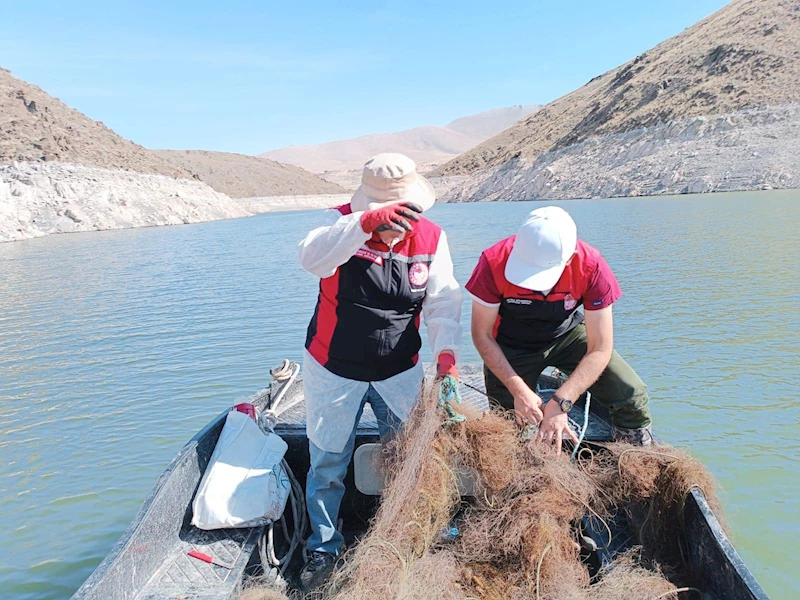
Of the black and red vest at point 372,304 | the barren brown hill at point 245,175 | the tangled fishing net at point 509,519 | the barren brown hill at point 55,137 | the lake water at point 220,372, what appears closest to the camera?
the tangled fishing net at point 509,519

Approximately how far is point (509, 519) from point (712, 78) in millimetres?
63655

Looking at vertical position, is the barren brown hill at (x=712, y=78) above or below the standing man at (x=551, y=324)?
above

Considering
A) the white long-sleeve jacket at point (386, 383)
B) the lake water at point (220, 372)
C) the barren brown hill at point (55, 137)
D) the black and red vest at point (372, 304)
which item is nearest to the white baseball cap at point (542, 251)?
the white long-sleeve jacket at point (386, 383)

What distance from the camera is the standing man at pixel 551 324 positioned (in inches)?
128

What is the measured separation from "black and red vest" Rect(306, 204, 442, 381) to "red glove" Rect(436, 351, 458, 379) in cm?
19

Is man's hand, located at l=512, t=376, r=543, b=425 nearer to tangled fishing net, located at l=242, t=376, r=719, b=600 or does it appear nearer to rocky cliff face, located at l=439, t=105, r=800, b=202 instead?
tangled fishing net, located at l=242, t=376, r=719, b=600

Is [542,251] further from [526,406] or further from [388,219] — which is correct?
[388,219]

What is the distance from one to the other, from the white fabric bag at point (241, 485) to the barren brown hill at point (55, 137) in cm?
5278

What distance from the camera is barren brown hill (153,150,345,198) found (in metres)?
128

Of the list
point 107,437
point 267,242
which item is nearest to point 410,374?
point 107,437

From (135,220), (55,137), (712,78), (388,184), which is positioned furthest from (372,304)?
(712,78)

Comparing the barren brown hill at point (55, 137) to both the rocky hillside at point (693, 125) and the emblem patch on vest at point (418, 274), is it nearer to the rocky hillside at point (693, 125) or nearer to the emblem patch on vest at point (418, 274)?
the rocky hillside at point (693, 125)

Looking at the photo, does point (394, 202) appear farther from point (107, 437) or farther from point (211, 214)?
point (211, 214)

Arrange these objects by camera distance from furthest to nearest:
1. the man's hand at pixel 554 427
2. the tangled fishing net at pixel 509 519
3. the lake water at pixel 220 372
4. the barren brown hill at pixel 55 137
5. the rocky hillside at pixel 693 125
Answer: the barren brown hill at pixel 55 137
the rocky hillside at pixel 693 125
the lake water at pixel 220 372
the man's hand at pixel 554 427
the tangled fishing net at pixel 509 519
